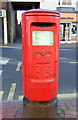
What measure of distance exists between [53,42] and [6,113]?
5.48 feet

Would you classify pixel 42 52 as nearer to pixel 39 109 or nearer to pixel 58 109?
pixel 39 109

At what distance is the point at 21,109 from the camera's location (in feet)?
11.6

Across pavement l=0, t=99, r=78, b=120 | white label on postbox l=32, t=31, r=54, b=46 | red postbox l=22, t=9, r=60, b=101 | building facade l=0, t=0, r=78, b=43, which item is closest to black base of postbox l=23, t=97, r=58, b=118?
red postbox l=22, t=9, r=60, b=101

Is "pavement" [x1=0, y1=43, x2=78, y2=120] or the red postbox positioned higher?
the red postbox

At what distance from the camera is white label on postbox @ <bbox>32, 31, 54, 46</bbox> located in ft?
8.64

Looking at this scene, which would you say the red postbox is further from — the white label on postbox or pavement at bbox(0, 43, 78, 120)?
pavement at bbox(0, 43, 78, 120)

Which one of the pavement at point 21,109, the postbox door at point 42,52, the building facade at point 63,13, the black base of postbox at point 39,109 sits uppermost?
the building facade at point 63,13

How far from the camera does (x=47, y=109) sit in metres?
2.84

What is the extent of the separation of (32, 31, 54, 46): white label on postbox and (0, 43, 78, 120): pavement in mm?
1344

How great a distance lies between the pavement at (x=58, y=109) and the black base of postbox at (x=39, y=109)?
33 centimetres

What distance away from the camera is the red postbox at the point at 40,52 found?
2.58 metres

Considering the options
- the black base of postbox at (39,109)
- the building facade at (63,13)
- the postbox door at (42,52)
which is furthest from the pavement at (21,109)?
the building facade at (63,13)

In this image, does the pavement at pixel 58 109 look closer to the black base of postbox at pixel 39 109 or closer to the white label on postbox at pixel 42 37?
the black base of postbox at pixel 39 109

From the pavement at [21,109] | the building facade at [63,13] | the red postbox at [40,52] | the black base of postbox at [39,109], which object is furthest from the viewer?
the building facade at [63,13]
